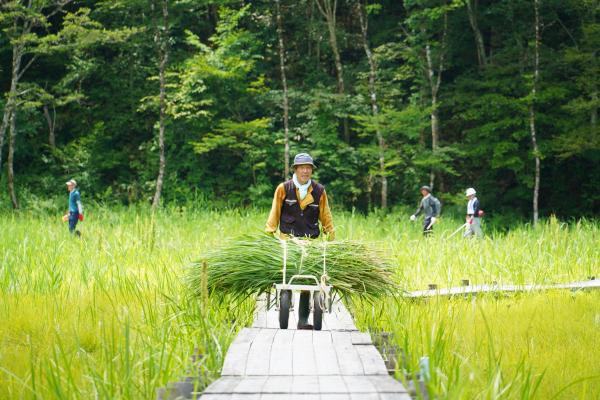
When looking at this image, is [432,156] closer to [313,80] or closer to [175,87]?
[313,80]

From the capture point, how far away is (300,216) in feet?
20.6

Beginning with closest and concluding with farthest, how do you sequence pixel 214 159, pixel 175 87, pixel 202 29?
pixel 175 87 < pixel 214 159 < pixel 202 29

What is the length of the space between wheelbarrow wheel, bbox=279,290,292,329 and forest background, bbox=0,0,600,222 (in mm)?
17686

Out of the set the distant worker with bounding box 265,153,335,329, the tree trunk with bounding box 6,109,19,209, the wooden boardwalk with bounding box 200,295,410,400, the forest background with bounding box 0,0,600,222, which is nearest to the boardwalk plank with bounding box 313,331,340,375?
the wooden boardwalk with bounding box 200,295,410,400

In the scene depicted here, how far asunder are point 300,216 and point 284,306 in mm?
1363

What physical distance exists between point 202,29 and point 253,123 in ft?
22.5

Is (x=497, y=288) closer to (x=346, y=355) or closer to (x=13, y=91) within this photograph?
(x=346, y=355)

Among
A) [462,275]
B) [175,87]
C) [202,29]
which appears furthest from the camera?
[202,29]

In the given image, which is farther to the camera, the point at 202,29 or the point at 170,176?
the point at 202,29

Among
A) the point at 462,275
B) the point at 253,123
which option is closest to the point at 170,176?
the point at 253,123

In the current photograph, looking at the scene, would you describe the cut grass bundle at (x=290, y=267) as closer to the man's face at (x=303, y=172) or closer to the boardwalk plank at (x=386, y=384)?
the man's face at (x=303, y=172)

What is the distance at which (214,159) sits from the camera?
26.7 m

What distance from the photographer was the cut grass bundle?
5.34 metres

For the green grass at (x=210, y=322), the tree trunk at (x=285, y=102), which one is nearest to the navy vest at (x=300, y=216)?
the green grass at (x=210, y=322)
